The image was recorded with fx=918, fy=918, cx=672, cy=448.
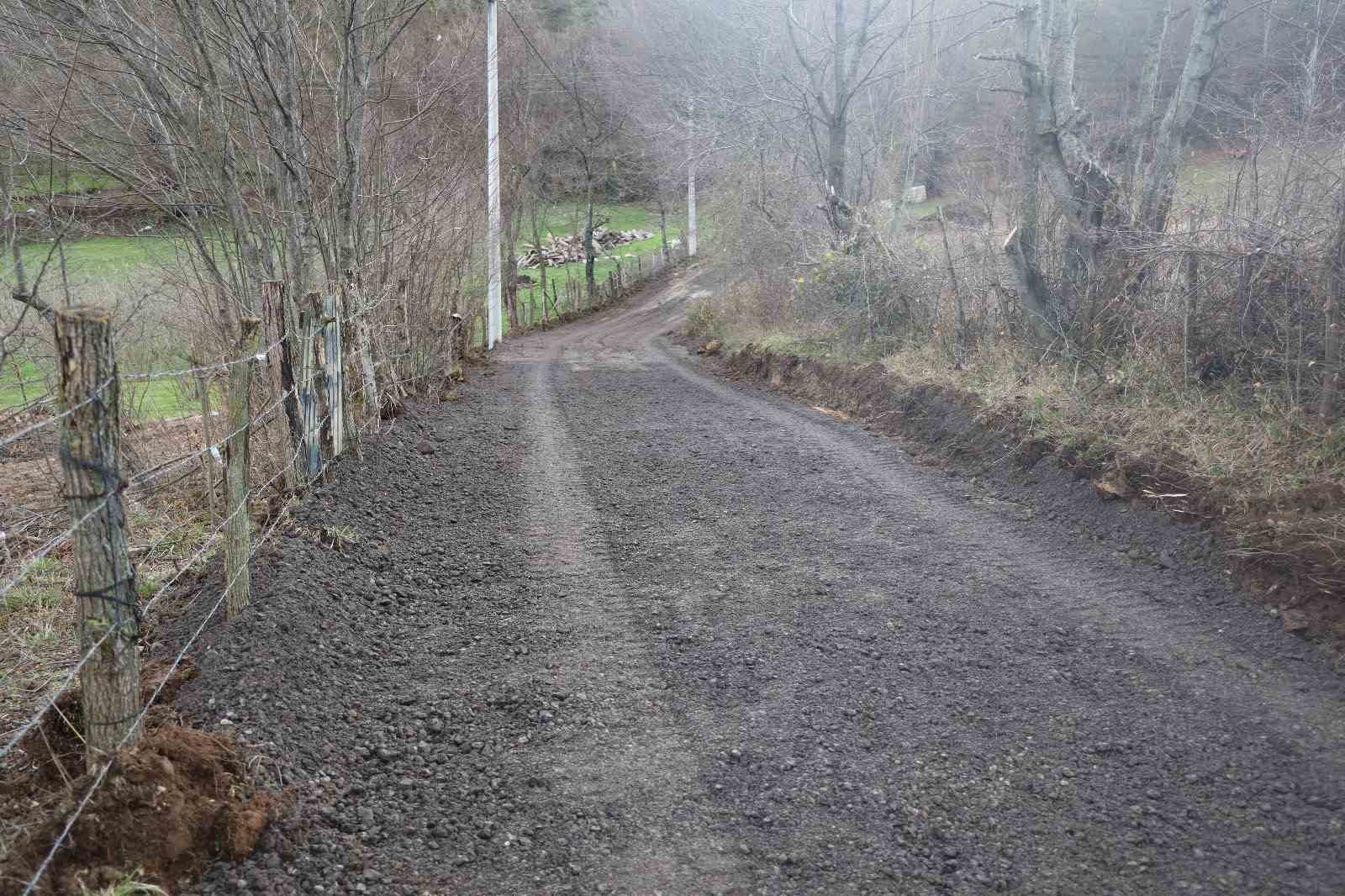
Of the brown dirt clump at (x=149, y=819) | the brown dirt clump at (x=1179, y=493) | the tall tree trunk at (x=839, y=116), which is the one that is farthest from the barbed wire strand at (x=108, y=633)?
the tall tree trunk at (x=839, y=116)

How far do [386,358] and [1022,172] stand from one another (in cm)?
729

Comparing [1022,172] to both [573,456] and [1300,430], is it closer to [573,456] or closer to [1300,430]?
[1300,430]

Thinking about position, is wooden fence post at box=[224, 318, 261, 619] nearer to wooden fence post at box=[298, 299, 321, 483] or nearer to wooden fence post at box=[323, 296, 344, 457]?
wooden fence post at box=[298, 299, 321, 483]

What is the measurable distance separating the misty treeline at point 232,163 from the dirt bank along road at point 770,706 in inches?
83.9

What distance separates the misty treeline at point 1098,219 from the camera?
270 inches

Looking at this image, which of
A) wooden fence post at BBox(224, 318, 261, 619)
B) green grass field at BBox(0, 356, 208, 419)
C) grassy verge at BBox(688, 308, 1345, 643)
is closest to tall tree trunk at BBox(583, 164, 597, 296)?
green grass field at BBox(0, 356, 208, 419)

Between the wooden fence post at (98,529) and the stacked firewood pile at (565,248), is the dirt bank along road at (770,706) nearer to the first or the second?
the wooden fence post at (98,529)

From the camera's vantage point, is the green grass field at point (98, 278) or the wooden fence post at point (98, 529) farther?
the green grass field at point (98, 278)

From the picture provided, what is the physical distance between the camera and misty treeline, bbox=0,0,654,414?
6379 mm

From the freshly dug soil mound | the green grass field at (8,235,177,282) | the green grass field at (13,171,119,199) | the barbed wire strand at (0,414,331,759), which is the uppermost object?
the green grass field at (13,171,119,199)

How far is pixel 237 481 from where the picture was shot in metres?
4.47

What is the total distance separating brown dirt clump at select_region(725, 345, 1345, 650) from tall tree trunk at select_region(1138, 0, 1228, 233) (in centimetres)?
235

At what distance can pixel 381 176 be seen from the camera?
940cm

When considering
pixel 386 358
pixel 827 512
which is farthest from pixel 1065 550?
pixel 386 358
